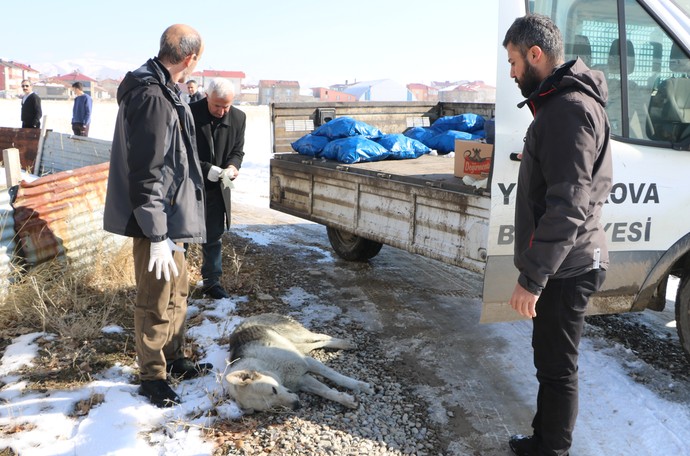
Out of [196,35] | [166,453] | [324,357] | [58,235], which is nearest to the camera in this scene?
[166,453]

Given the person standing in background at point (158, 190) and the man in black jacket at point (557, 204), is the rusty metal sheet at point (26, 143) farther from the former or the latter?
the man in black jacket at point (557, 204)

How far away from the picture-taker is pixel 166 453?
3.08 metres

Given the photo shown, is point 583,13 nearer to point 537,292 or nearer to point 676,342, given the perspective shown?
point 537,292

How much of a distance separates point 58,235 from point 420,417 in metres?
3.43

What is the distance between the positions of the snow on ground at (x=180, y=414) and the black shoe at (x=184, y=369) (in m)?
0.06

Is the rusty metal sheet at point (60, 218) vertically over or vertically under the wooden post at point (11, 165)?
under

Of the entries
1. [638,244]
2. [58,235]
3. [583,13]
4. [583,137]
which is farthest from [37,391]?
[583,13]

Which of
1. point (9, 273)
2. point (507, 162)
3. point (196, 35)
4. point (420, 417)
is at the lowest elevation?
point (420, 417)

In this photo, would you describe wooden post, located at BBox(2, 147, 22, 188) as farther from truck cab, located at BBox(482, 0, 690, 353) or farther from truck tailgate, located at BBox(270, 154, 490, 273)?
truck cab, located at BBox(482, 0, 690, 353)

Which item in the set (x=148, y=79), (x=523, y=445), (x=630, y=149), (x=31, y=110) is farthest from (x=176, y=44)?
(x=31, y=110)

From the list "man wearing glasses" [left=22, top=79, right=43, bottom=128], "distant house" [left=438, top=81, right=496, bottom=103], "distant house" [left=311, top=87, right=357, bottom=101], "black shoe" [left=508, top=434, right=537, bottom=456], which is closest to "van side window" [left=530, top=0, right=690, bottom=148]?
"black shoe" [left=508, top=434, right=537, bottom=456]

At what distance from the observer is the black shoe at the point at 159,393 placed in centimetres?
351

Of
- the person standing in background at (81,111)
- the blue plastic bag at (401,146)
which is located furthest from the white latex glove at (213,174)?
the person standing in background at (81,111)

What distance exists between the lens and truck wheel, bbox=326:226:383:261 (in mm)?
6480
